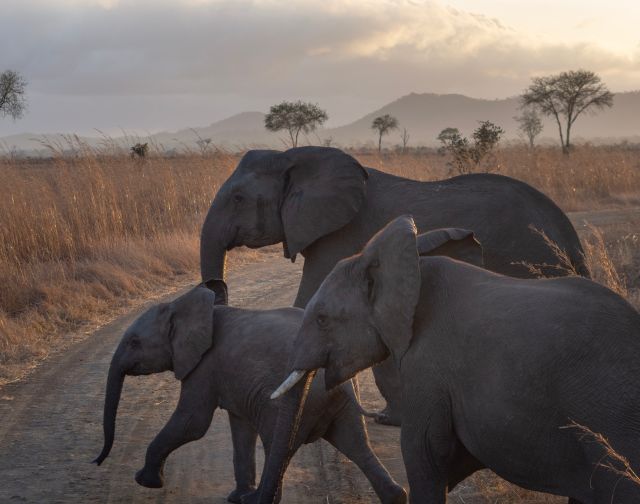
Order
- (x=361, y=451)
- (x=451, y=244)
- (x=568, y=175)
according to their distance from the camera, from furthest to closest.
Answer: (x=568, y=175) → (x=361, y=451) → (x=451, y=244)

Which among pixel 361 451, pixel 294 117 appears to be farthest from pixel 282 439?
pixel 294 117

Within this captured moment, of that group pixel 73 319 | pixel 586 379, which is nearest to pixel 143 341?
pixel 586 379

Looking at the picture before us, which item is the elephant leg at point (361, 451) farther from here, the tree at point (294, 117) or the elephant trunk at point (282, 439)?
the tree at point (294, 117)

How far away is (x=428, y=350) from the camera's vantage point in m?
3.39

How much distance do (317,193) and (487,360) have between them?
2.73 meters

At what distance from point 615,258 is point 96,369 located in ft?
21.3

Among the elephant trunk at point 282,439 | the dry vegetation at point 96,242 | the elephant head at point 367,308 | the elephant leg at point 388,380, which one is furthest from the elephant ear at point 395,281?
the dry vegetation at point 96,242

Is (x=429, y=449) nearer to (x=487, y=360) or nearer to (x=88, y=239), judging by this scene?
(x=487, y=360)

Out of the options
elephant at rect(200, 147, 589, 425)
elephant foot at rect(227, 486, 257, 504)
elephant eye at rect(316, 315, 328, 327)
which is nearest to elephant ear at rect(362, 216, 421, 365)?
elephant eye at rect(316, 315, 328, 327)

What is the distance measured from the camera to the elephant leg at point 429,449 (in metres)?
3.39

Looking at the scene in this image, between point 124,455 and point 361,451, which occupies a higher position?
point 361,451

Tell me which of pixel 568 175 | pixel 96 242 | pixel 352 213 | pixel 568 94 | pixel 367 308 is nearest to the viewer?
pixel 367 308

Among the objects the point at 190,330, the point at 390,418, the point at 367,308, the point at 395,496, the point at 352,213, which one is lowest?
the point at 390,418

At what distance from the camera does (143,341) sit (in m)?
5.35
